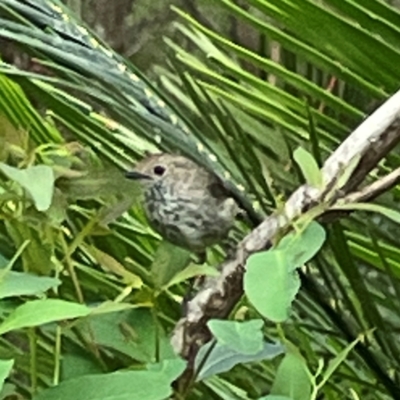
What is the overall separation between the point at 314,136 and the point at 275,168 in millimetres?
201

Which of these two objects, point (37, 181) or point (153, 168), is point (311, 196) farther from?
point (153, 168)

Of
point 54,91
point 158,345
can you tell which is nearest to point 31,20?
point 54,91

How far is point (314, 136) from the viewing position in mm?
374

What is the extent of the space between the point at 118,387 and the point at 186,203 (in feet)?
0.78

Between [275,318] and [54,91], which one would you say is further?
[54,91]

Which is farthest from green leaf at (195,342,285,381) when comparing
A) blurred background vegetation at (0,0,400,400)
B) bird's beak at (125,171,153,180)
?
bird's beak at (125,171,153,180)

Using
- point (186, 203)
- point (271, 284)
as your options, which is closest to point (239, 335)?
point (271, 284)

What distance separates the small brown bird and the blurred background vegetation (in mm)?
10

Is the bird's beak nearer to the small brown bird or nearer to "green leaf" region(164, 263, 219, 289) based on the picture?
the small brown bird

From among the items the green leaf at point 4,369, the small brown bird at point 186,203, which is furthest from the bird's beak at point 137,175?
the green leaf at point 4,369

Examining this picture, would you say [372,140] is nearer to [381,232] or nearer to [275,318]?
[275,318]

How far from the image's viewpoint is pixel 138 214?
0.51 metres

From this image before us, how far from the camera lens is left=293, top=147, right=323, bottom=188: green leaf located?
0.27 meters

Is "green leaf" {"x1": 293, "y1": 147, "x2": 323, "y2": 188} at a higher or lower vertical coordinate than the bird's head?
higher
